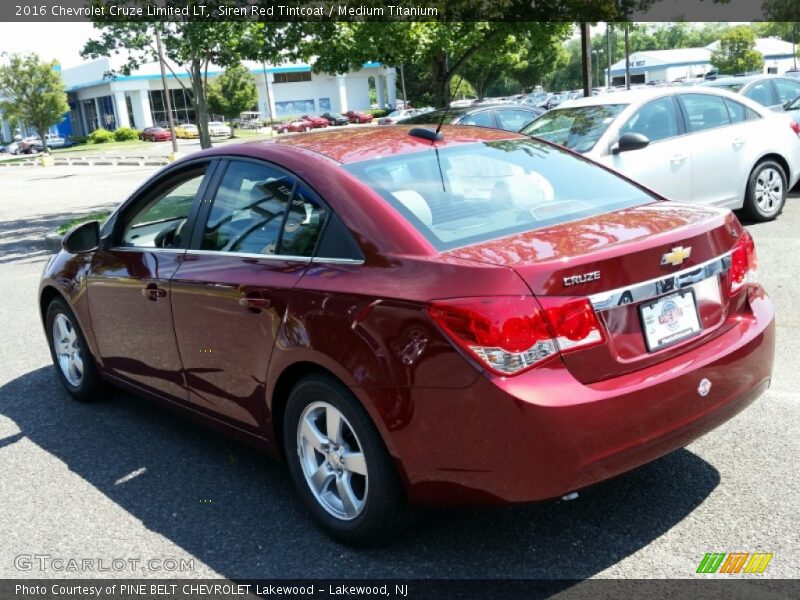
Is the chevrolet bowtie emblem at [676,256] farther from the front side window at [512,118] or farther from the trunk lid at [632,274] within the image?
the front side window at [512,118]

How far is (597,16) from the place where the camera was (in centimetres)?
1465

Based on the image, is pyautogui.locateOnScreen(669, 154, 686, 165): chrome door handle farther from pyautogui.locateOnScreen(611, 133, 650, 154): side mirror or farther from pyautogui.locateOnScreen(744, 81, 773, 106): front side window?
pyautogui.locateOnScreen(744, 81, 773, 106): front side window

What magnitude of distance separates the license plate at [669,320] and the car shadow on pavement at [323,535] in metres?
0.81

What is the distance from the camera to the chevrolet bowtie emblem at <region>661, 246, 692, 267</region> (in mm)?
3123

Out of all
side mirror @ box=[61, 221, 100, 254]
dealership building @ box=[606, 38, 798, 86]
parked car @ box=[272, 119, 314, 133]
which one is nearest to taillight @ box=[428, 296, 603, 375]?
side mirror @ box=[61, 221, 100, 254]

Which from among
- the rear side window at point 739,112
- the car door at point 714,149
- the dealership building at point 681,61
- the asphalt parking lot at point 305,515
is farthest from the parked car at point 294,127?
the asphalt parking lot at point 305,515

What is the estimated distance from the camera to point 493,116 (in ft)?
44.2

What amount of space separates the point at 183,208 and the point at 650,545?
2.94m

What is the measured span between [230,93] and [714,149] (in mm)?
61908

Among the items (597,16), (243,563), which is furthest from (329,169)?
(597,16)

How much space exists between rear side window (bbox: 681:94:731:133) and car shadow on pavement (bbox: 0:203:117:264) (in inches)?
362

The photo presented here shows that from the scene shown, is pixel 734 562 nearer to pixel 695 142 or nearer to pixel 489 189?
pixel 489 189

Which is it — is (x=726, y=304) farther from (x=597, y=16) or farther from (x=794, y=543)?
(x=597, y=16)

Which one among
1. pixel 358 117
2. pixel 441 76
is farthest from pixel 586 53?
pixel 358 117
